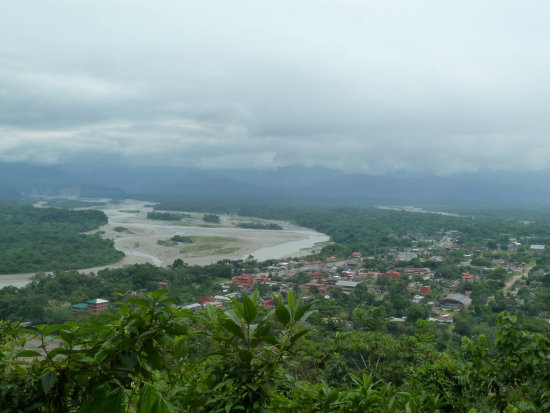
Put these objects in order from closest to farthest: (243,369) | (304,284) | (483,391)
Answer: (243,369) < (483,391) < (304,284)

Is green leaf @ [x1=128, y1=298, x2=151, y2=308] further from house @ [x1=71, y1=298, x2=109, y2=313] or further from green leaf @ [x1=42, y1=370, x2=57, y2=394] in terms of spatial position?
house @ [x1=71, y1=298, x2=109, y2=313]

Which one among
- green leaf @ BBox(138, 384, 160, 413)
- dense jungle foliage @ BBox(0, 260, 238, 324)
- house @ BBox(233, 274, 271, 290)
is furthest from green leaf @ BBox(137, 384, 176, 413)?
house @ BBox(233, 274, 271, 290)

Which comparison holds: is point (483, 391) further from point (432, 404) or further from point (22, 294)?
point (22, 294)

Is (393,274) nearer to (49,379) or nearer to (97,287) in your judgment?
(97,287)

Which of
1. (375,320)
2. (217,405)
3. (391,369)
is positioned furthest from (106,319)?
(375,320)

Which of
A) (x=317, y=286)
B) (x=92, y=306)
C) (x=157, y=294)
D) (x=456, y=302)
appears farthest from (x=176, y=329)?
(x=456, y=302)
